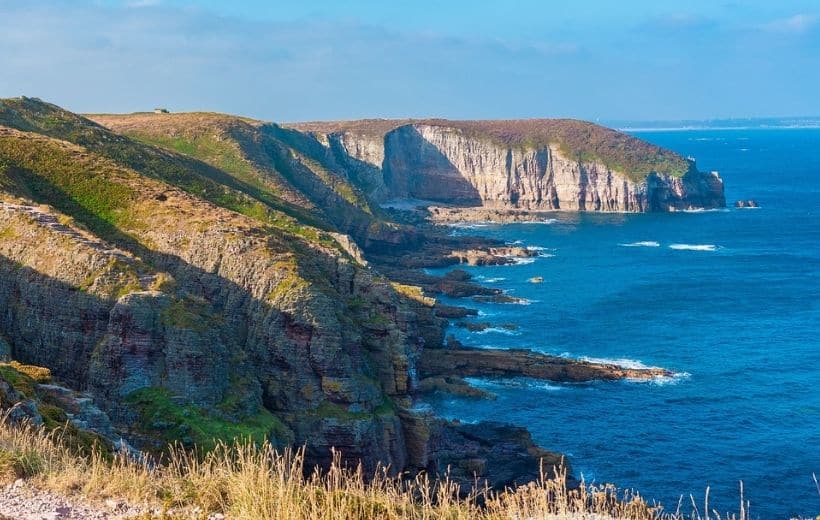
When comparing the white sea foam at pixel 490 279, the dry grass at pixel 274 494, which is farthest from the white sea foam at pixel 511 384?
the dry grass at pixel 274 494

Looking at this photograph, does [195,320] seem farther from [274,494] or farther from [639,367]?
[639,367]

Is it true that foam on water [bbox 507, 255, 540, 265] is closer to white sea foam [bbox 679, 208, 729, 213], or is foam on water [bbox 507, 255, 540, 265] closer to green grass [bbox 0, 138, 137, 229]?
white sea foam [bbox 679, 208, 729, 213]

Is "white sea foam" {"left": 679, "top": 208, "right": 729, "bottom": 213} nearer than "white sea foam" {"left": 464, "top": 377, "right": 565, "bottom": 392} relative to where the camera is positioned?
No

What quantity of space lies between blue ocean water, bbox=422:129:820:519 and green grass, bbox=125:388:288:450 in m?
26.7

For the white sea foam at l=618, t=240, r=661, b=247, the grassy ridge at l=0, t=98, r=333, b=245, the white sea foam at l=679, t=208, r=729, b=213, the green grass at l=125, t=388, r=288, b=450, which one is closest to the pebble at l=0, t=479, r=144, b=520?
the green grass at l=125, t=388, r=288, b=450

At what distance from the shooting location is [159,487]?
15.9 meters

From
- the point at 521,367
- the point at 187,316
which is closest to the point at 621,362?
the point at 521,367

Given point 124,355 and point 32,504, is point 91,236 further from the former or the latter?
point 32,504

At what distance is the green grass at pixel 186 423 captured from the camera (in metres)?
37.3

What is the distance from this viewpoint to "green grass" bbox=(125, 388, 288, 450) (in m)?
37.3

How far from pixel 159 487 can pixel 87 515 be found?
1.46 m

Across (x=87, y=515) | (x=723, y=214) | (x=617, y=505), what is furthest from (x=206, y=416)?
(x=723, y=214)

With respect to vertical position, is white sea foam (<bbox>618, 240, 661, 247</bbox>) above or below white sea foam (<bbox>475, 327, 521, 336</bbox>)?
above

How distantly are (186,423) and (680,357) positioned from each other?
191 ft
